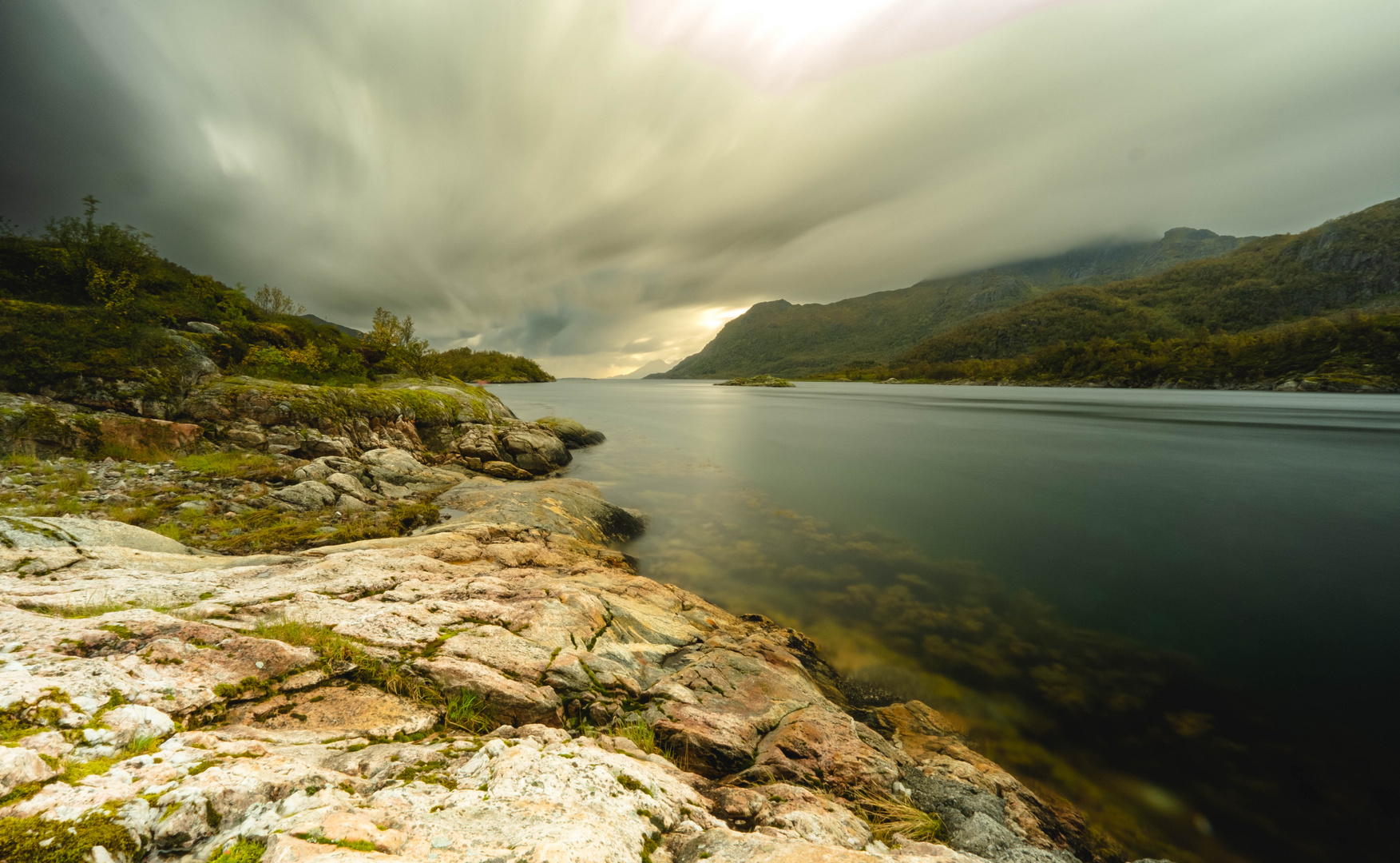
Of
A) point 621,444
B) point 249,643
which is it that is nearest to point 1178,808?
point 249,643

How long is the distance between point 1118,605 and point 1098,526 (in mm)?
7511

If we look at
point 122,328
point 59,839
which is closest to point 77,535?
point 59,839

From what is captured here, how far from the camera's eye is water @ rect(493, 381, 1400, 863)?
292 inches

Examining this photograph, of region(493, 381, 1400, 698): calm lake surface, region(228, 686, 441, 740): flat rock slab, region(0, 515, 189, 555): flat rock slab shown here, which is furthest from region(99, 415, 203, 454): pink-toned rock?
region(228, 686, 441, 740): flat rock slab

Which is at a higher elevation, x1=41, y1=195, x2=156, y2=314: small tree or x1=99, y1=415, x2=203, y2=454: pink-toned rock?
x1=41, y1=195, x2=156, y2=314: small tree

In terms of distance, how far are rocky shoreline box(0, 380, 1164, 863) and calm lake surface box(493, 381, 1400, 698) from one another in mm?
5389

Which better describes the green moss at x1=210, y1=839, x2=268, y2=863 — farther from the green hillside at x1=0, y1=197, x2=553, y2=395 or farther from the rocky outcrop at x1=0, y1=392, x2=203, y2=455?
the green hillside at x1=0, y1=197, x2=553, y2=395

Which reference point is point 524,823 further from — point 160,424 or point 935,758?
point 160,424

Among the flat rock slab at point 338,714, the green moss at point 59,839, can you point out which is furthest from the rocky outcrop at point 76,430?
the green moss at point 59,839

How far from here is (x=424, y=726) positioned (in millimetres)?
4707

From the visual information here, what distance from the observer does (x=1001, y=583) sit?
13.6 meters

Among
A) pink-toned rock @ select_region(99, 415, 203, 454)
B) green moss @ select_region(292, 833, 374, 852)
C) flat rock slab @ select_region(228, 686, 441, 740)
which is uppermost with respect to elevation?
pink-toned rock @ select_region(99, 415, 203, 454)

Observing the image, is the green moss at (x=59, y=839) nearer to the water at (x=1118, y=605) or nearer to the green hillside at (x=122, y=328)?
the water at (x=1118, y=605)

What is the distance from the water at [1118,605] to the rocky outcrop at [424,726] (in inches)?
80.9
